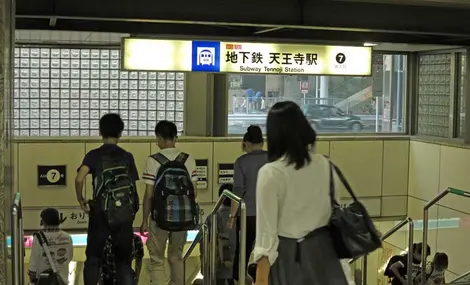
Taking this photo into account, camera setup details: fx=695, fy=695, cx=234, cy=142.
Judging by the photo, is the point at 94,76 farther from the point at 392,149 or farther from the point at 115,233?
the point at 115,233

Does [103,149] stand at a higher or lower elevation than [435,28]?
lower

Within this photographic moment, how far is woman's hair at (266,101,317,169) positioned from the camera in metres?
2.86

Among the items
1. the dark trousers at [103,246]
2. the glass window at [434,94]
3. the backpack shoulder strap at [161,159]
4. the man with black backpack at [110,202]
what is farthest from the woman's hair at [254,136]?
the glass window at [434,94]

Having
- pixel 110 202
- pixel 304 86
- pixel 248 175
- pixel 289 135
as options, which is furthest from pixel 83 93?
pixel 289 135

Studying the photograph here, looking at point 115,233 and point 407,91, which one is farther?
point 407,91

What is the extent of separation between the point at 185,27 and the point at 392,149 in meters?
4.68

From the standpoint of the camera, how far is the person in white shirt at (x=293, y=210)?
2809mm

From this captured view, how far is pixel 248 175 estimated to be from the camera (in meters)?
5.02

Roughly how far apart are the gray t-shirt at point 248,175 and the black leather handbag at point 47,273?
1385 mm

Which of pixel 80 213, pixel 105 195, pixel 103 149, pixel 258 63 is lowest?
pixel 80 213

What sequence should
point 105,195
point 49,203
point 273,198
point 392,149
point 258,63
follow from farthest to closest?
point 392,149 < point 49,203 < point 258,63 < point 105,195 < point 273,198

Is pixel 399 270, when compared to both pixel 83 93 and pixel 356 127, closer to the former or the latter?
pixel 356 127

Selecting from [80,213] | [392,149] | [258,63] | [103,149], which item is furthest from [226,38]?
[392,149]

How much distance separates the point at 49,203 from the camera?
375 inches
